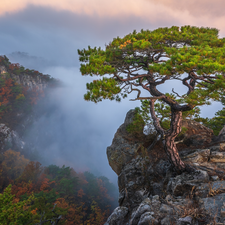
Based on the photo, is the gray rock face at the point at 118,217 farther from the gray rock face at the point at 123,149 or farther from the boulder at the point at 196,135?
the boulder at the point at 196,135

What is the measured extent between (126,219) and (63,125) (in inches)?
3643

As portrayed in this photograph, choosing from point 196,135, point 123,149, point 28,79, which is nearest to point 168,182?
point 123,149

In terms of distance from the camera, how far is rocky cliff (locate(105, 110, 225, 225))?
3.03 meters

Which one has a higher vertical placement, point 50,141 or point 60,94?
point 60,94

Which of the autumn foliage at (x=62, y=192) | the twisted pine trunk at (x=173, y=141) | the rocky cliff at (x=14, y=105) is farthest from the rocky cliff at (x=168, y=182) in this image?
the rocky cliff at (x=14, y=105)

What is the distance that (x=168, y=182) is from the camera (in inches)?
195

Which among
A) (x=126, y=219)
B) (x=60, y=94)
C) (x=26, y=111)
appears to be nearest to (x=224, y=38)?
(x=126, y=219)

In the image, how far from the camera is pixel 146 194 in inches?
208

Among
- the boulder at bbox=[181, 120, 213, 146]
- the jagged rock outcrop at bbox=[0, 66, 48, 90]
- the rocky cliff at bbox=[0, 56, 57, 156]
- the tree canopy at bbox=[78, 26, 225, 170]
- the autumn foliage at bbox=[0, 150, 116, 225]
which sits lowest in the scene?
the autumn foliage at bbox=[0, 150, 116, 225]

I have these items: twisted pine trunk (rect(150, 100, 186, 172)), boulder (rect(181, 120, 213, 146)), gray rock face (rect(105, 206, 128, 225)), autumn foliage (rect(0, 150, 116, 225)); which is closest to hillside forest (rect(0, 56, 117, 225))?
autumn foliage (rect(0, 150, 116, 225))

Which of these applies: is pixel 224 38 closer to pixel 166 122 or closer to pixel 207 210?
pixel 166 122

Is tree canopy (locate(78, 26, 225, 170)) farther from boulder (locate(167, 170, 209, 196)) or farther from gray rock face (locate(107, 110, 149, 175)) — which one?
gray rock face (locate(107, 110, 149, 175))

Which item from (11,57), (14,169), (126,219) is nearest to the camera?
(126,219)

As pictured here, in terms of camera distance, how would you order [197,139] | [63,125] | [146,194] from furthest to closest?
[63,125], [197,139], [146,194]
